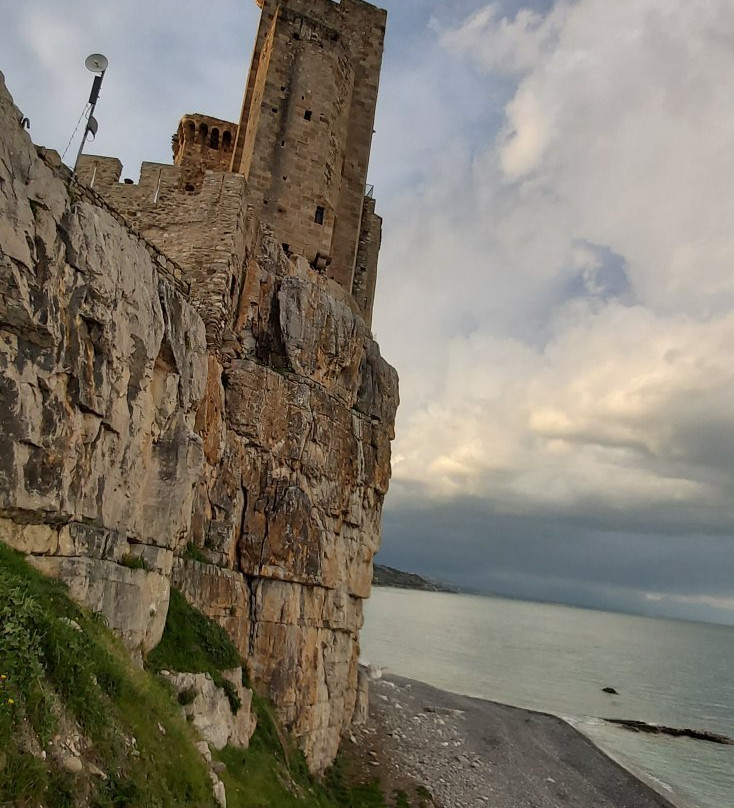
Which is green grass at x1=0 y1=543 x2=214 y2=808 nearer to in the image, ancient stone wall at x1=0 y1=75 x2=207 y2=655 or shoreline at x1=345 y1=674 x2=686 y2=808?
ancient stone wall at x1=0 y1=75 x2=207 y2=655

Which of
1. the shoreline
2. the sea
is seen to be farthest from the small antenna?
the sea

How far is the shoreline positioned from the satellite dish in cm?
2644

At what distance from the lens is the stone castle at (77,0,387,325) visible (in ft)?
95.6

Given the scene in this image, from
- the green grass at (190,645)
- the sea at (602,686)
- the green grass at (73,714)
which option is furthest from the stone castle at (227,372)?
the sea at (602,686)

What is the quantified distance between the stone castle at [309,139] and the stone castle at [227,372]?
113mm

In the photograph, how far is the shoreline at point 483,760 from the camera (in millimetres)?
27234

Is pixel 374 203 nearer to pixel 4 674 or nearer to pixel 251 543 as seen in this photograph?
pixel 251 543

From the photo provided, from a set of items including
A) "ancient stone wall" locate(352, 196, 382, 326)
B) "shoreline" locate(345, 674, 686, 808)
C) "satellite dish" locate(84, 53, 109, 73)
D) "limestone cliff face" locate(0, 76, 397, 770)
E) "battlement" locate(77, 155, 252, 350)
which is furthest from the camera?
"ancient stone wall" locate(352, 196, 382, 326)

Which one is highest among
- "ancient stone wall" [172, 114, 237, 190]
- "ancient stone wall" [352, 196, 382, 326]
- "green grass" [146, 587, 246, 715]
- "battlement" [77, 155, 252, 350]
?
"ancient stone wall" [172, 114, 237, 190]

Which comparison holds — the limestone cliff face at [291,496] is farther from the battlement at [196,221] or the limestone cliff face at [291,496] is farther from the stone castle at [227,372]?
the battlement at [196,221]

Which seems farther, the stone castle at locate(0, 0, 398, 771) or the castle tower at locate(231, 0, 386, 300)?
the castle tower at locate(231, 0, 386, 300)

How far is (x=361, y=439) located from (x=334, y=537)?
4.75 metres

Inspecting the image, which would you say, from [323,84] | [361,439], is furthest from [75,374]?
[323,84]

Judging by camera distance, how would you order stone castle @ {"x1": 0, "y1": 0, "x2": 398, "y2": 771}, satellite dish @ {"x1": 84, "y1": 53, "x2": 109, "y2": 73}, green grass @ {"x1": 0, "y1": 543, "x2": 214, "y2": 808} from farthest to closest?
satellite dish @ {"x1": 84, "y1": 53, "x2": 109, "y2": 73}, stone castle @ {"x1": 0, "y1": 0, "x2": 398, "y2": 771}, green grass @ {"x1": 0, "y1": 543, "x2": 214, "y2": 808}
